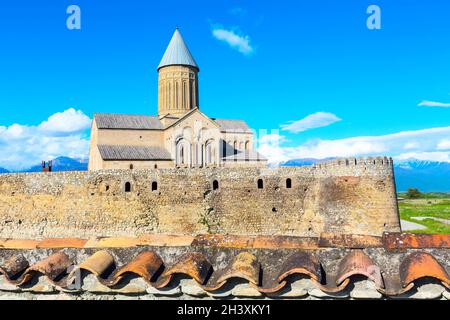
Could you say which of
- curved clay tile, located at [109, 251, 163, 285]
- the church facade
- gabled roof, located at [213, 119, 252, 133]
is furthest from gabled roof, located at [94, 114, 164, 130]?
curved clay tile, located at [109, 251, 163, 285]

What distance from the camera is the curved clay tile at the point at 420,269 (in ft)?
9.22

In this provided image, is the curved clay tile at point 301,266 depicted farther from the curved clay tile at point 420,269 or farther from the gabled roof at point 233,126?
the gabled roof at point 233,126

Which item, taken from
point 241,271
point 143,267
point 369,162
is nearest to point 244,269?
point 241,271

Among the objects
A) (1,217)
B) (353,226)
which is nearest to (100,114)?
(1,217)

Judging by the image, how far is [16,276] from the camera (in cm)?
331

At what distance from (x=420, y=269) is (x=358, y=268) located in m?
0.42

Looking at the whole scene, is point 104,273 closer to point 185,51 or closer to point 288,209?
point 288,209

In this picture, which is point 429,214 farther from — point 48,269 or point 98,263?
point 48,269

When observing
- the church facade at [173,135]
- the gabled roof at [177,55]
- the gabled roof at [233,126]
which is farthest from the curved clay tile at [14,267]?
the gabled roof at [233,126]

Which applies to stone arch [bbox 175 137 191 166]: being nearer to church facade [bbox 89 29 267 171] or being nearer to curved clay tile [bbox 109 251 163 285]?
church facade [bbox 89 29 267 171]

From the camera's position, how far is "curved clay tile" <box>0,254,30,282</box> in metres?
3.26

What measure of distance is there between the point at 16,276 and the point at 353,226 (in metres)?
11.4

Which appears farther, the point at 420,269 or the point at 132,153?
the point at 132,153

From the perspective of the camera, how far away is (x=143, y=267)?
3.16 m
